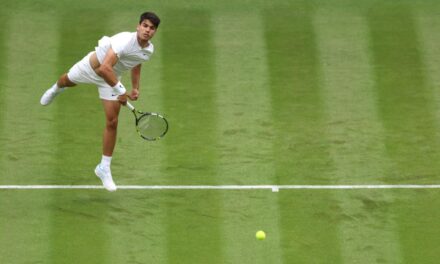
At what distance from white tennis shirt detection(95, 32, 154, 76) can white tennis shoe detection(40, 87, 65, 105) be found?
4.49 feet

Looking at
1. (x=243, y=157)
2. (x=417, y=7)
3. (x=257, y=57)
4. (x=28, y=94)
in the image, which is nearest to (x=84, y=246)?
(x=243, y=157)

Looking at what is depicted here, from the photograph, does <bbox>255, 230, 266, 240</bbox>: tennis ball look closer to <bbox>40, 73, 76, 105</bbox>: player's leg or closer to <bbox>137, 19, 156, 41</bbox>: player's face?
<bbox>137, 19, 156, 41</bbox>: player's face

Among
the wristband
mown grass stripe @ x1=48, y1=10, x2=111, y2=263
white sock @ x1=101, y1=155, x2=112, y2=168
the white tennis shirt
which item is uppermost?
the white tennis shirt

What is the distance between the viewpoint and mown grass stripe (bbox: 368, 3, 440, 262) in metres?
16.4

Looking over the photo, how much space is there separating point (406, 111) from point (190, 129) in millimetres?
3258

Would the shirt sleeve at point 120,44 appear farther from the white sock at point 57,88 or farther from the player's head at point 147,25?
the white sock at point 57,88

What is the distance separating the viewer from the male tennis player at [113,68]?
16.5 metres

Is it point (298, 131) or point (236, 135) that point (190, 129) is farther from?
point (298, 131)

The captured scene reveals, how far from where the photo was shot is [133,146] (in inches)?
728

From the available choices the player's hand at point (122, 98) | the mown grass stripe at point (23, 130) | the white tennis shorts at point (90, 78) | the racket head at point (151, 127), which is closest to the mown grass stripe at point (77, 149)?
the mown grass stripe at point (23, 130)

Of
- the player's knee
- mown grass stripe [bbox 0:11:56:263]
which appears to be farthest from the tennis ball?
mown grass stripe [bbox 0:11:56:263]

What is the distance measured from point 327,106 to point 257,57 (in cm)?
187

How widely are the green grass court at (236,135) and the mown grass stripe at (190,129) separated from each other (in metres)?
0.03

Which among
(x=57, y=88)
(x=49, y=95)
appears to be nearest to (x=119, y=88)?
(x=57, y=88)
